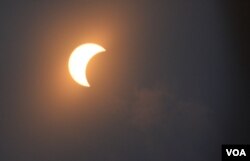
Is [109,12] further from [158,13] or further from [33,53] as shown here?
[33,53]

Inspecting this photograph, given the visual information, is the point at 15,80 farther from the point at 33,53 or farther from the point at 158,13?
the point at 158,13

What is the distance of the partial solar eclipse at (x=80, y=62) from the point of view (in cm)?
155

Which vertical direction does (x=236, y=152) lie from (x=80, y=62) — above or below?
below

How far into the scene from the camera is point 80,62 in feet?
5.08

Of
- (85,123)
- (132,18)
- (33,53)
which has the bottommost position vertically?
(85,123)

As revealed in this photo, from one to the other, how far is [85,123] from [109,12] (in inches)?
24.3

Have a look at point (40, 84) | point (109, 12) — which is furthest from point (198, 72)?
point (40, 84)

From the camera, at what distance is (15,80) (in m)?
1.56

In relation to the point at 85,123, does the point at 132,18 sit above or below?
above

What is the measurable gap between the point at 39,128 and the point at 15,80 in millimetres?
289

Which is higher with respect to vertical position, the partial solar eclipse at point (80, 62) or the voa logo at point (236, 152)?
the partial solar eclipse at point (80, 62)

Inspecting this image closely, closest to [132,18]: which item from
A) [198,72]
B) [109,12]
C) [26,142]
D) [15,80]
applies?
[109,12]

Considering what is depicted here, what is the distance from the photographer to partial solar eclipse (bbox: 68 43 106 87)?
→ 1.55 m

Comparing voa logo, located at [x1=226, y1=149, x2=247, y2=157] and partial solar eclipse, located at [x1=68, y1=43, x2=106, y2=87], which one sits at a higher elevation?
partial solar eclipse, located at [x1=68, y1=43, x2=106, y2=87]
